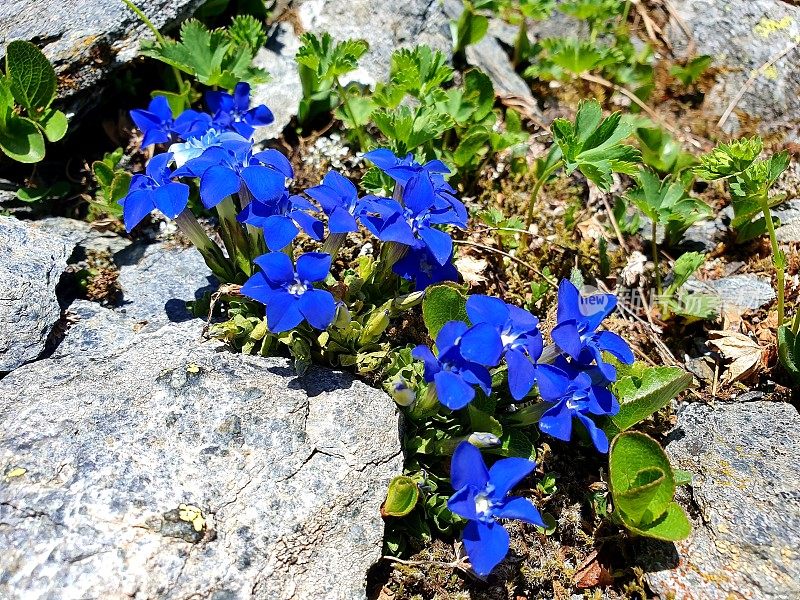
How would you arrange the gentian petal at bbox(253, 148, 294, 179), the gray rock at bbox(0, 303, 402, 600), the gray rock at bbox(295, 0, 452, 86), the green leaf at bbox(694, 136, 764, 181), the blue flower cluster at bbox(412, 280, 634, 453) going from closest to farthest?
the gray rock at bbox(0, 303, 402, 600) < the blue flower cluster at bbox(412, 280, 634, 453) < the gentian petal at bbox(253, 148, 294, 179) < the green leaf at bbox(694, 136, 764, 181) < the gray rock at bbox(295, 0, 452, 86)

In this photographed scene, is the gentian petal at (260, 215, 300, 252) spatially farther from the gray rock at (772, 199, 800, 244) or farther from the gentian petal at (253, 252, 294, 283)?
the gray rock at (772, 199, 800, 244)

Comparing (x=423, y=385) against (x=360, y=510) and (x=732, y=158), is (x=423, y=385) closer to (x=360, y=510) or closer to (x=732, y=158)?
(x=360, y=510)

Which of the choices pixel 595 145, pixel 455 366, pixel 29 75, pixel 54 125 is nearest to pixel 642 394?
pixel 455 366

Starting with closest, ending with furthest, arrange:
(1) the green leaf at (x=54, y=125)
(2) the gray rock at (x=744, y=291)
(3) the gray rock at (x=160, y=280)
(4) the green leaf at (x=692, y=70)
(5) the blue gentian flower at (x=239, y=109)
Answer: (3) the gray rock at (x=160, y=280)
(5) the blue gentian flower at (x=239, y=109)
(1) the green leaf at (x=54, y=125)
(2) the gray rock at (x=744, y=291)
(4) the green leaf at (x=692, y=70)

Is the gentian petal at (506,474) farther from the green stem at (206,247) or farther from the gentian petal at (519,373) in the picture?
the green stem at (206,247)

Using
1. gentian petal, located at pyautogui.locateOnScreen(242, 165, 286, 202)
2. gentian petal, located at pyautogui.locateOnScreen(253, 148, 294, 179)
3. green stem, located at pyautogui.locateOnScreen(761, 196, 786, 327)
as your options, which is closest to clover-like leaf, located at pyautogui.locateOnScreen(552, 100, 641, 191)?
green stem, located at pyautogui.locateOnScreen(761, 196, 786, 327)

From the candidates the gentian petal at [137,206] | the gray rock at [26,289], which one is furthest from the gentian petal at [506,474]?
the gray rock at [26,289]
